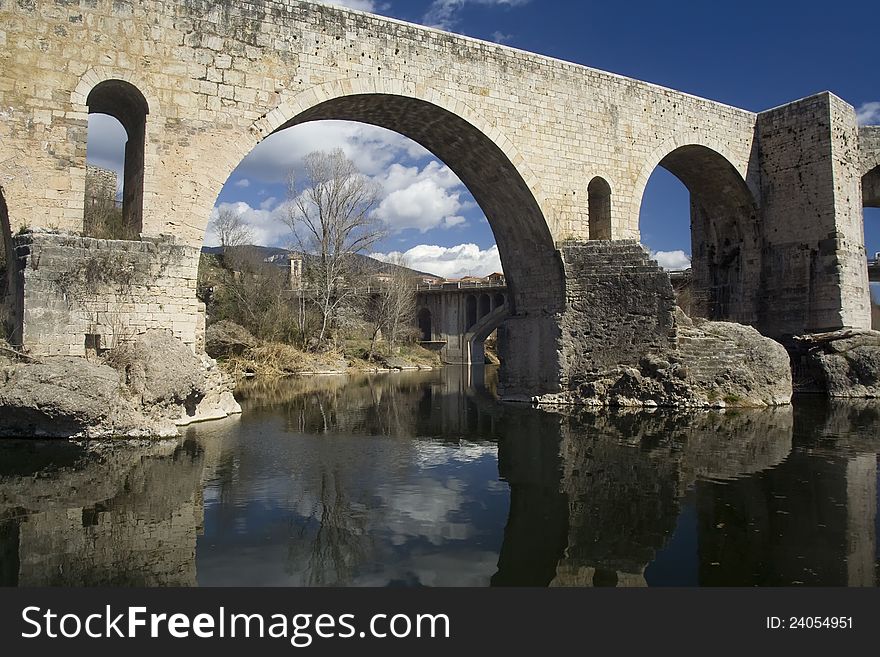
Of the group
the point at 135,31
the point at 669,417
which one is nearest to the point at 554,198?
the point at 669,417

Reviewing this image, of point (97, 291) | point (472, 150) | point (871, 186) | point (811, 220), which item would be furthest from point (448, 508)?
point (871, 186)

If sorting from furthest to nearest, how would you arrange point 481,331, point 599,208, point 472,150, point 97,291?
point 481,331
point 599,208
point 472,150
point 97,291

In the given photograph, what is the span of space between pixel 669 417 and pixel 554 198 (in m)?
4.99

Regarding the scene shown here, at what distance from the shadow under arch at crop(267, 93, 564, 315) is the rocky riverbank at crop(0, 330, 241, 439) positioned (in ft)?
16.3

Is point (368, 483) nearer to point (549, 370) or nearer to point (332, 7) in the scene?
point (549, 370)

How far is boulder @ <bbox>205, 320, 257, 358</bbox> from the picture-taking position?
898 inches

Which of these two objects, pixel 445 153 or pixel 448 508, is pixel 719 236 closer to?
pixel 445 153

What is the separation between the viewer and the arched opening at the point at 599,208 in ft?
45.5

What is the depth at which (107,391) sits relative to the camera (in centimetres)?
797

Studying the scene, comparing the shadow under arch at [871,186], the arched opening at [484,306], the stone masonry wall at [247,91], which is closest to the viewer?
the stone masonry wall at [247,91]

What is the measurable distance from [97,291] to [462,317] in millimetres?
34791

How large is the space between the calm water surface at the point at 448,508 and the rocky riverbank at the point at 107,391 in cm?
29

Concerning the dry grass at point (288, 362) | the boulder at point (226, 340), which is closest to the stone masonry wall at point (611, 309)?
the dry grass at point (288, 362)

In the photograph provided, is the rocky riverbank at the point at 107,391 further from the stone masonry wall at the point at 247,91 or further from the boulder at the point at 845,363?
the boulder at the point at 845,363
